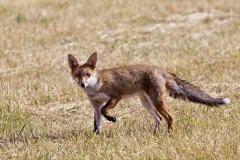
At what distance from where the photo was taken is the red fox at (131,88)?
30.2 ft

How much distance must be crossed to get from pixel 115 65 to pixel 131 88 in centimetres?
429

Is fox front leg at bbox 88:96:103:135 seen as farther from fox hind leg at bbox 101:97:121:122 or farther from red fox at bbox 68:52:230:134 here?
fox hind leg at bbox 101:97:121:122

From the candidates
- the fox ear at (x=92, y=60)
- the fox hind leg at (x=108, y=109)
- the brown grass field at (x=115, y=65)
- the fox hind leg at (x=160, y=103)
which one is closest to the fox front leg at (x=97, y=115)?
the brown grass field at (x=115, y=65)

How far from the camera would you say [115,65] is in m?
13.6

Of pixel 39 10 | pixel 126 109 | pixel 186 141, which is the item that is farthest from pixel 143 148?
pixel 39 10

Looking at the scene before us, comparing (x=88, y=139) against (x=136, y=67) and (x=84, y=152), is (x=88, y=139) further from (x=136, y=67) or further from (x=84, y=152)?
(x=136, y=67)

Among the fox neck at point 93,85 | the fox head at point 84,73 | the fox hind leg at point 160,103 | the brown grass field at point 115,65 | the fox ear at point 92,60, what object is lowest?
the brown grass field at point 115,65

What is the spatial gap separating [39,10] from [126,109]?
899 cm

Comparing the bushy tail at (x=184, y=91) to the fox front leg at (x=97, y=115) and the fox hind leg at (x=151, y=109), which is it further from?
the fox front leg at (x=97, y=115)

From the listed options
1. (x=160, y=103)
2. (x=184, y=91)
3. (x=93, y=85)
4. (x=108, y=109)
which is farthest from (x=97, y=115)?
(x=184, y=91)

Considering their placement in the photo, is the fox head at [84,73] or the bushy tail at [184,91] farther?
the bushy tail at [184,91]

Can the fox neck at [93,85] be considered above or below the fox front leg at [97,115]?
above

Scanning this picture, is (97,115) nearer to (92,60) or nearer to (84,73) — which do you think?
(84,73)

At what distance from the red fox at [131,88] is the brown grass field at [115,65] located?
0.99 ft
